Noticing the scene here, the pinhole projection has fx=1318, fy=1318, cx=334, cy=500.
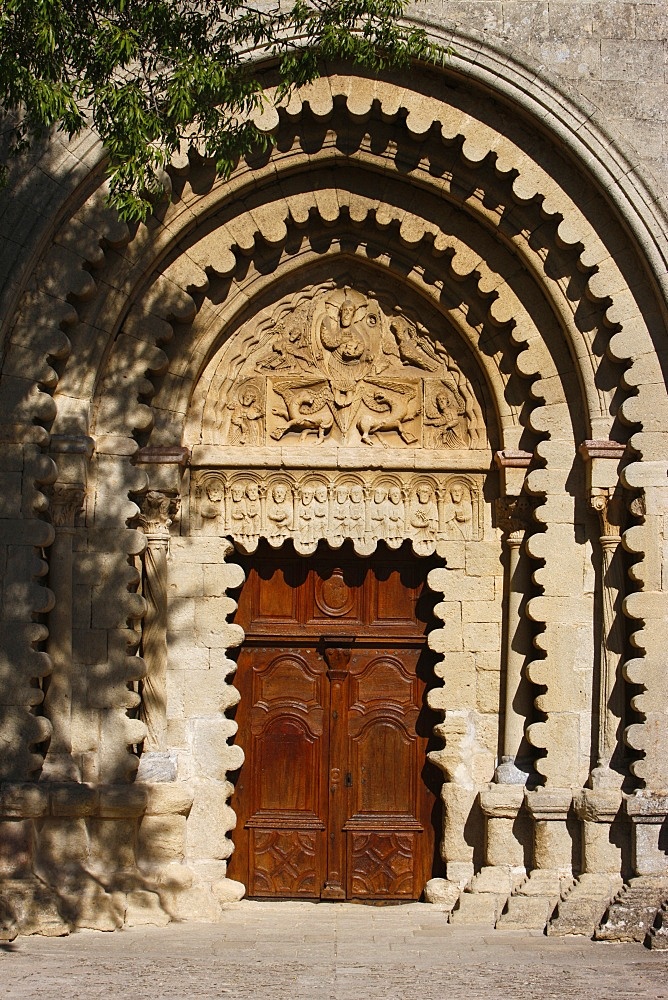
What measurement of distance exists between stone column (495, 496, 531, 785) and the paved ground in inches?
43.6

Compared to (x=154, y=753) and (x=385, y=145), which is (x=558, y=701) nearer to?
(x=154, y=753)

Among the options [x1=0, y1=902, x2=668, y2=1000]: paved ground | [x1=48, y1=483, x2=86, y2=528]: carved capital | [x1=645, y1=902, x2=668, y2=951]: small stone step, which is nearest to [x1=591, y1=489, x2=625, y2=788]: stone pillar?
[x1=645, y1=902, x2=668, y2=951]: small stone step

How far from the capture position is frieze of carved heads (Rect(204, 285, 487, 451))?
30.0 feet

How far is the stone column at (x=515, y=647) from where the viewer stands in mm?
8711

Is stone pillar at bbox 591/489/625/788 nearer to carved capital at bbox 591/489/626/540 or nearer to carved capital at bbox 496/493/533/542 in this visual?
carved capital at bbox 591/489/626/540

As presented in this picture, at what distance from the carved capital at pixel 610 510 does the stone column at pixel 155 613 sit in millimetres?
2766

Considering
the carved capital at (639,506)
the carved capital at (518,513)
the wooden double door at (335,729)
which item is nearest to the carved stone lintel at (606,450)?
the carved capital at (639,506)

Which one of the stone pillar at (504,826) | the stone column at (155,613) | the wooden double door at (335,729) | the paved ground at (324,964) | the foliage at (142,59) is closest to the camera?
the foliage at (142,59)

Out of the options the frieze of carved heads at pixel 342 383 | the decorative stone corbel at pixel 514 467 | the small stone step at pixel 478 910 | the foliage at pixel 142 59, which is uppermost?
the foliage at pixel 142 59

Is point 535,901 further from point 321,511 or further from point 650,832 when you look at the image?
point 321,511

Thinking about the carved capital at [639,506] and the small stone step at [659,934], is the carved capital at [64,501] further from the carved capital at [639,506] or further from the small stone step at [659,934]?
the small stone step at [659,934]

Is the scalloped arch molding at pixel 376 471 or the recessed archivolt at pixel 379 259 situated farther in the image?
the recessed archivolt at pixel 379 259

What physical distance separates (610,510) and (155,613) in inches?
120

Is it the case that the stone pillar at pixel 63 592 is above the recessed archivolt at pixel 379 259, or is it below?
below
